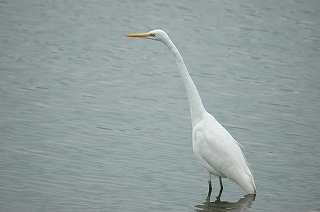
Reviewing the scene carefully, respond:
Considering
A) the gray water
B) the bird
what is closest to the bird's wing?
the bird

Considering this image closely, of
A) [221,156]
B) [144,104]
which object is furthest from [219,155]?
[144,104]

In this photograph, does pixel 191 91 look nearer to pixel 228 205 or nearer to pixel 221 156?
pixel 221 156

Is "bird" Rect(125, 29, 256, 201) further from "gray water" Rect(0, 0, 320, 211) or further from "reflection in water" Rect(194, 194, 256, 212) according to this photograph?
"gray water" Rect(0, 0, 320, 211)

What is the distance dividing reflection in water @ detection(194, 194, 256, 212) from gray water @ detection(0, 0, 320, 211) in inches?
1.0

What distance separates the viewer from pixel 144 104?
1092 cm

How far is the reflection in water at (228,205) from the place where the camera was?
7297mm

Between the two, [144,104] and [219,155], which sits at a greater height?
[219,155]

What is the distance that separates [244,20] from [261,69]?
14.9ft

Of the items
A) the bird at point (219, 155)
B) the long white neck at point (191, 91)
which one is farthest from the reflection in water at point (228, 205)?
the long white neck at point (191, 91)

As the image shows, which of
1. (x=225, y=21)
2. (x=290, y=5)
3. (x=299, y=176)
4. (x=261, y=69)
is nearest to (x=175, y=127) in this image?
(x=299, y=176)

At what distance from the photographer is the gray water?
298 inches

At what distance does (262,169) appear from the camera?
8.66 metres

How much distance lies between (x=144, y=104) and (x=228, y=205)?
388cm

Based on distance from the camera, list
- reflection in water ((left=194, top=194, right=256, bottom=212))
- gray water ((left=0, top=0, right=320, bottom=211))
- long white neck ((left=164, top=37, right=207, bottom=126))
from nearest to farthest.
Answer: reflection in water ((left=194, top=194, right=256, bottom=212))
gray water ((left=0, top=0, right=320, bottom=211))
long white neck ((left=164, top=37, right=207, bottom=126))
